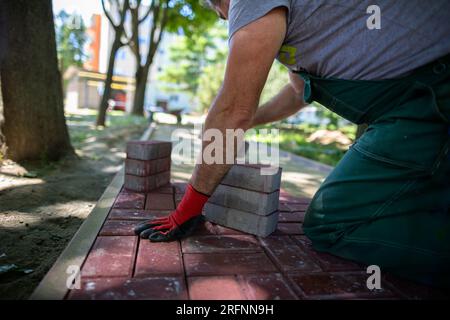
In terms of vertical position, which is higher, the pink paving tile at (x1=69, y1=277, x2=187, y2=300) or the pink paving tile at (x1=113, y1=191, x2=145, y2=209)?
the pink paving tile at (x1=113, y1=191, x2=145, y2=209)

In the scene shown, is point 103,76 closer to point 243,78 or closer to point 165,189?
point 165,189

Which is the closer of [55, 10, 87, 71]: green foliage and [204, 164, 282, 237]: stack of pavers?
[204, 164, 282, 237]: stack of pavers

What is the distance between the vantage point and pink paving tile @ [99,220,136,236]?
6.35 feet

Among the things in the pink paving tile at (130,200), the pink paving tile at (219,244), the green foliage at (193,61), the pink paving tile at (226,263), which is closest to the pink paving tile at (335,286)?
the pink paving tile at (226,263)

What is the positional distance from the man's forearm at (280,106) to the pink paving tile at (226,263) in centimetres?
111

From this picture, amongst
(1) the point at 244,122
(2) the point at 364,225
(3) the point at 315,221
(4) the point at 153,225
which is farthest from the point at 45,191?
(2) the point at 364,225

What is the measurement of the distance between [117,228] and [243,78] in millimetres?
1113

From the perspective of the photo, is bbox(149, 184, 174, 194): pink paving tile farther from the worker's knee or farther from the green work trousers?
the green work trousers

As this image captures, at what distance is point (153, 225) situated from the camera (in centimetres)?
197

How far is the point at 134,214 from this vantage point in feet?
7.55

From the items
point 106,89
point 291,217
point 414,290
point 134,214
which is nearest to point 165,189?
point 134,214

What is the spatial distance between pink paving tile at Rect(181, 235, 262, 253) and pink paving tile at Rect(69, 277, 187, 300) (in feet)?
1.13

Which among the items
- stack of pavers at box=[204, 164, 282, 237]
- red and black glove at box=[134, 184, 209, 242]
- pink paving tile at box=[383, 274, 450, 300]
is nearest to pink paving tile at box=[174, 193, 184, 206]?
stack of pavers at box=[204, 164, 282, 237]

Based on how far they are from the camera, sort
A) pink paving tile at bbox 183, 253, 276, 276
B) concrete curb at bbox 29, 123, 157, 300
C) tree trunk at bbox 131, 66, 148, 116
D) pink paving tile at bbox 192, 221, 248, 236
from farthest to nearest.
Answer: tree trunk at bbox 131, 66, 148, 116
pink paving tile at bbox 192, 221, 248, 236
pink paving tile at bbox 183, 253, 276, 276
concrete curb at bbox 29, 123, 157, 300
